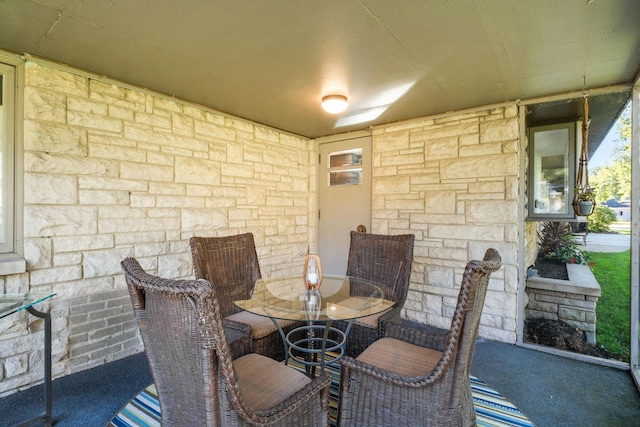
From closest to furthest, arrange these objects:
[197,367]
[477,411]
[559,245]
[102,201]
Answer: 1. [197,367]
2. [477,411]
3. [102,201]
4. [559,245]

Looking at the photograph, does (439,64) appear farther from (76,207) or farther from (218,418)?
(76,207)

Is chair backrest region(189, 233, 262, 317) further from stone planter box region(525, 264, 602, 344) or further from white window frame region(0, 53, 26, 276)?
stone planter box region(525, 264, 602, 344)

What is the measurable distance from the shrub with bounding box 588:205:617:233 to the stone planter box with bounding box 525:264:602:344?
0.52 m

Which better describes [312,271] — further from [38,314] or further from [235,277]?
[38,314]

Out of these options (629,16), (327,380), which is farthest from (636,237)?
(327,380)

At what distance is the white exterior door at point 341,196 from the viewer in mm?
3963

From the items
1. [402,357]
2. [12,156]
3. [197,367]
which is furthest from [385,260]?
[12,156]

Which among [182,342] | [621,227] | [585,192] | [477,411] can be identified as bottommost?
[477,411]

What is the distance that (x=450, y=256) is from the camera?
10.6ft

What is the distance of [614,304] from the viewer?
2.75m

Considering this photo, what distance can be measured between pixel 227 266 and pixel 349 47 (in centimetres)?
182

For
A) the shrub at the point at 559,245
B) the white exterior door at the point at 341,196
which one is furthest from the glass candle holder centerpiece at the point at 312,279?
the shrub at the point at 559,245

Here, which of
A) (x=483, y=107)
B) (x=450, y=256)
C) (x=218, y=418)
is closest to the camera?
(x=218, y=418)

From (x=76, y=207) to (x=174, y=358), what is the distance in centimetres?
186
